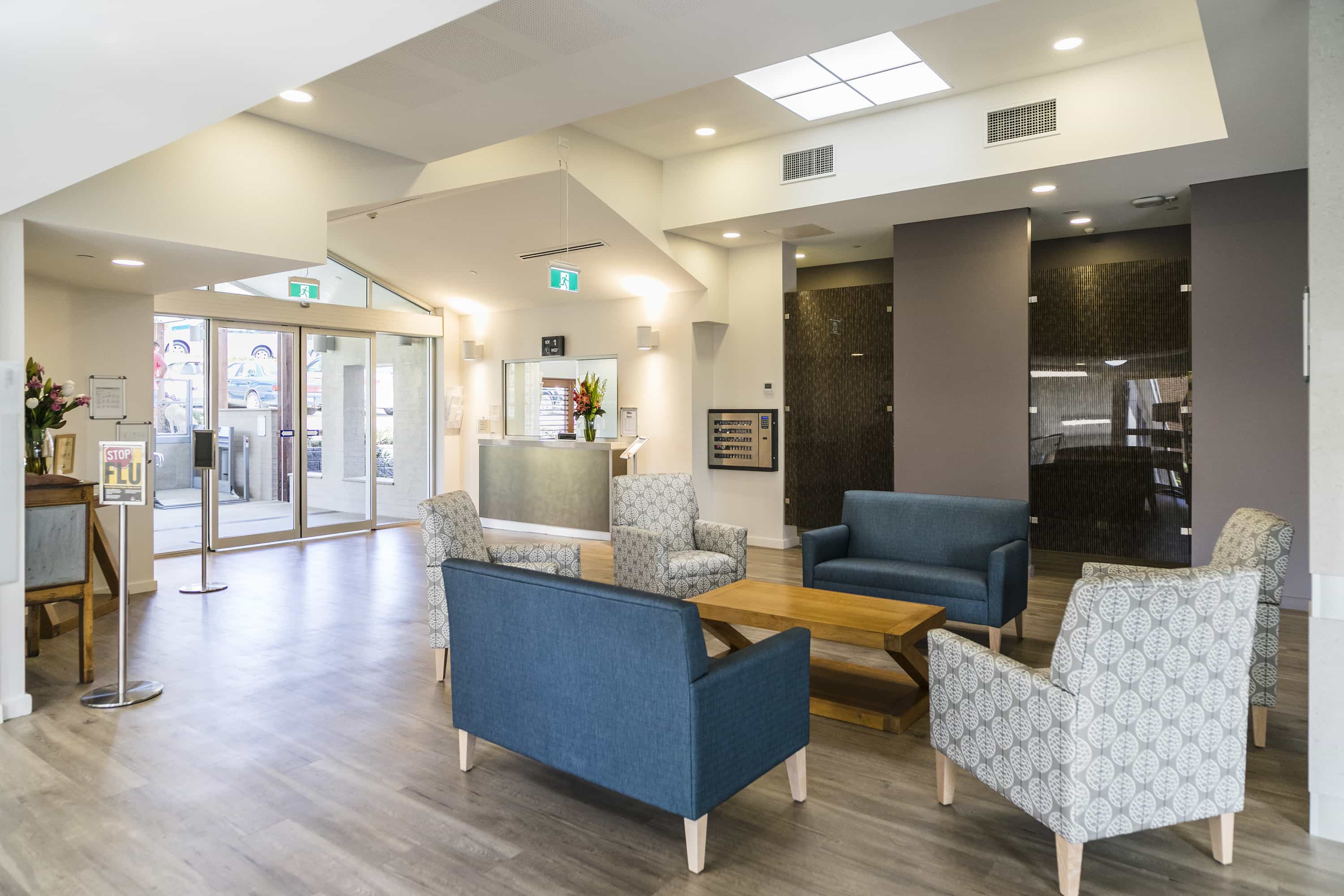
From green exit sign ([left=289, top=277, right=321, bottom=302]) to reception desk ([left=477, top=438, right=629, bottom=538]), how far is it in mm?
2831

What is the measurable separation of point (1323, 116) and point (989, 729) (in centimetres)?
234

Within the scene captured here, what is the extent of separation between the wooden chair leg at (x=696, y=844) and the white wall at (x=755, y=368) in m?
6.11

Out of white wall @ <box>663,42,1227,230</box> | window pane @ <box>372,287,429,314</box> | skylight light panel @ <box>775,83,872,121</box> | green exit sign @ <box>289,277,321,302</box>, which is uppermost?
skylight light panel @ <box>775,83,872,121</box>

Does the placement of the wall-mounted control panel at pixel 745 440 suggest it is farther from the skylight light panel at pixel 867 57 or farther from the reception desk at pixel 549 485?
the skylight light panel at pixel 867 57

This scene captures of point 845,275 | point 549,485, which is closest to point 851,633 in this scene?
point 549,485

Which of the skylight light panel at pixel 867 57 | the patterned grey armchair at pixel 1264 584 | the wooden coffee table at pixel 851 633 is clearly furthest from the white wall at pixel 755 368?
the patterned grey armchair at pixel 1264 584

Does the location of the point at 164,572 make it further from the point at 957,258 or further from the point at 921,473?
the point at 957,258

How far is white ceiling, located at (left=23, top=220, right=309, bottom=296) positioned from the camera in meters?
4.53

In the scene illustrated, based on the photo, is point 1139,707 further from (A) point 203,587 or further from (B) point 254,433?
(B) point 254,433

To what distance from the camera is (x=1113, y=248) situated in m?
7.94

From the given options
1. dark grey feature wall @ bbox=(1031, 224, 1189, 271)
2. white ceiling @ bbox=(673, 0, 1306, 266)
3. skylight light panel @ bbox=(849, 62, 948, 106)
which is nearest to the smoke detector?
white ceiling @ bbox=(673, 0, 1306, 266)

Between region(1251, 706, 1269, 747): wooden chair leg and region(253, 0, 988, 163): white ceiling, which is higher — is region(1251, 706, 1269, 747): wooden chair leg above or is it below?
below

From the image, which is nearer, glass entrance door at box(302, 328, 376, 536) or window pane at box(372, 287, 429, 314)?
glass entrance door at box(302, 328, 376, 536)

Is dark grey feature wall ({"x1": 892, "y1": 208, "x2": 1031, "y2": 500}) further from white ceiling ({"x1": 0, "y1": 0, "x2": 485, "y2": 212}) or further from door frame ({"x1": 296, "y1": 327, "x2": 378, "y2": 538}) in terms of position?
door frame ({"x1": 296, "y1": 327, "x2": 378, "y2": 538})
